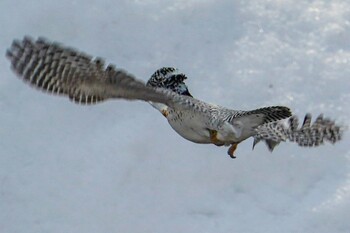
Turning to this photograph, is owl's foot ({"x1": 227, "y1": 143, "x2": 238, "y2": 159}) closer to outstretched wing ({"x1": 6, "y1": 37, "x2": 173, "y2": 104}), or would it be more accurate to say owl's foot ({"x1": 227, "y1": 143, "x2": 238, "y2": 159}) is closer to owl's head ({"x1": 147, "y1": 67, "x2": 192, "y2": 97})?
owl's head ({"x1": 147, "y1": 67, "x2": 192, "y2": 97})

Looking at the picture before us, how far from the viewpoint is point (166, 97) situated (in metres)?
8.30

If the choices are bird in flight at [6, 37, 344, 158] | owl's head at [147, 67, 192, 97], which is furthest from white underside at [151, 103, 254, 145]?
owl's head at [147, 67, 192, 97]

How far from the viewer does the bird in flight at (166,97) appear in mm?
7535

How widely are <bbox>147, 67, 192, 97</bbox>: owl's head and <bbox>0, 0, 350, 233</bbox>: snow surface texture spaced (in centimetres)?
68

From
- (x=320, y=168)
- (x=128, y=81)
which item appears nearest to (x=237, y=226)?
Result: (x=320, y=168)

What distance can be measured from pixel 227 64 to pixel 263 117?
1981mm

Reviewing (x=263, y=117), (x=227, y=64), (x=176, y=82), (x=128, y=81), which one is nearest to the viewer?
(x=128, y=81)

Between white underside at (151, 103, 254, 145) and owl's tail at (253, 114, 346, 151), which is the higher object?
owl's tail at (253, 114, 346, 151)

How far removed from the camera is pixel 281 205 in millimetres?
9484

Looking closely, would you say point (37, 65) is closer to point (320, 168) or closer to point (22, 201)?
point (22, 201)

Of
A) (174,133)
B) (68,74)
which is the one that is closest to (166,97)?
(68,74)

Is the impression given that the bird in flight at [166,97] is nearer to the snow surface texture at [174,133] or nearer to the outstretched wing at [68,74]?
the outstretched wing at [68,74]

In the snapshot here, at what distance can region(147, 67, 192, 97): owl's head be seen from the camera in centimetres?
917

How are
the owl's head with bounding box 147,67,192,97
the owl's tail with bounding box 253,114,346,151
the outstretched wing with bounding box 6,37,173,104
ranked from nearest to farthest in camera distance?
the outstretched wing with bounding box 6,37,173,104, the owl's tail with bounding box 253,114,346,151, the owl's head with bounding box 147,67,192,97
